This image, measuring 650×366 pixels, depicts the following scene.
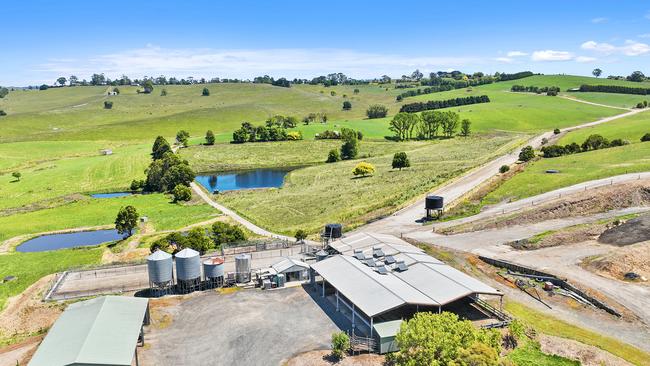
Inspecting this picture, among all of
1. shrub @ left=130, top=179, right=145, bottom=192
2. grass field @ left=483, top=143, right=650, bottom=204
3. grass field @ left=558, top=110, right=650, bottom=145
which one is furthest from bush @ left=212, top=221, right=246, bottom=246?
grass field @ left=558, top=110, right=650, bottom=145

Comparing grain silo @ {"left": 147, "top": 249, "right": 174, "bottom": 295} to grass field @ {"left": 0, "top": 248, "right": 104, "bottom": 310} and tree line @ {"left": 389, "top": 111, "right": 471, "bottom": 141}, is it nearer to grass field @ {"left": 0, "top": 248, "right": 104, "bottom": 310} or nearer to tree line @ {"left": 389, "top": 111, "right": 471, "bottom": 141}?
grass field @ {"left": 0, "top": 248, "right": 104, "bottom": 310}

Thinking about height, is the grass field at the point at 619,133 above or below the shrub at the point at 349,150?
above

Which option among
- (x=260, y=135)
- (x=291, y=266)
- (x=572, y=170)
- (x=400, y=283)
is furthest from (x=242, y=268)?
(x=260, y=135)

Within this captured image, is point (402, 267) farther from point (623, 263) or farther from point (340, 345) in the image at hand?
point (623, 263)

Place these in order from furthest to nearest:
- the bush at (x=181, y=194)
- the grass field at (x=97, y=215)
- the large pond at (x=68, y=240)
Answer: the bush at (x=181, y=194) < the grass field at (x=97, y=215) < the large pond at (x=68, y=240)

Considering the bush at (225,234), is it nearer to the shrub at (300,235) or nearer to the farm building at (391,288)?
the shrub at (300,235)

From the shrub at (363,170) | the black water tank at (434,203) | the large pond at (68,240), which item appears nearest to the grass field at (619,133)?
the shrub at (363,170)
